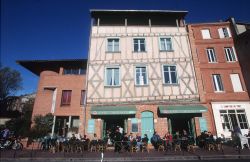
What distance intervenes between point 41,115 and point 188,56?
13.6 m

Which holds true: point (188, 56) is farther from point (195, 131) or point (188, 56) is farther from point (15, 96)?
point (15, 96)

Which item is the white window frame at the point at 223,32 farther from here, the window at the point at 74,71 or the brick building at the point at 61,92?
the window at the point at 74,71

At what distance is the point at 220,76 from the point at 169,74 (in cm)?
473

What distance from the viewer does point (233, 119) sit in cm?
1384

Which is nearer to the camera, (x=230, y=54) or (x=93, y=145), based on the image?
(x=93, y=145)

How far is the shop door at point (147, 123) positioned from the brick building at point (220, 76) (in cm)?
432

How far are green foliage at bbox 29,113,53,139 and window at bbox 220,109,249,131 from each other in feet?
46.6

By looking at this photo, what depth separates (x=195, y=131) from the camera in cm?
1284

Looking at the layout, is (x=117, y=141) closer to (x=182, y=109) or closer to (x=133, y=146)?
(x=133, y=146)

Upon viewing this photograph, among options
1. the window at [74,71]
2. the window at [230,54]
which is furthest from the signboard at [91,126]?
the window at [230,54]

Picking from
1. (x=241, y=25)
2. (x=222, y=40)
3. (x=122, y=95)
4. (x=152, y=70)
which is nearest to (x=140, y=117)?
(x=122, y=95)

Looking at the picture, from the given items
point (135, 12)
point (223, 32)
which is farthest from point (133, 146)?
point (223, 32)

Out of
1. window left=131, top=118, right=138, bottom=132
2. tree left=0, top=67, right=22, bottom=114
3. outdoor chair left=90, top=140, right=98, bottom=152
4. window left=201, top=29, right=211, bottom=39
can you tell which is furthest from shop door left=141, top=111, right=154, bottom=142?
Answer: tree left=0, top=67, right=22, bottom=114

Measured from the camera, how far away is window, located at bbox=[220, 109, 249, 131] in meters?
13.7
